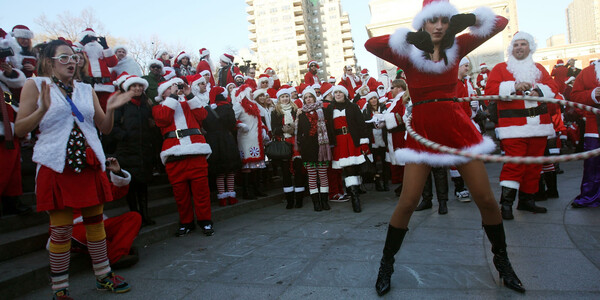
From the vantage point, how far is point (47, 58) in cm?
317

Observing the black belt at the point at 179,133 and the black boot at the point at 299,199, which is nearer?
the black belt at the point at 179,133

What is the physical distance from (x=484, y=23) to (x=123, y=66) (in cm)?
703

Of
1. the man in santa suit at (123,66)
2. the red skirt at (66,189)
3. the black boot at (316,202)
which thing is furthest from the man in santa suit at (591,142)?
the man in santa suit at (123,66)

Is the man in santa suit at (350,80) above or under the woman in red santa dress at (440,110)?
above

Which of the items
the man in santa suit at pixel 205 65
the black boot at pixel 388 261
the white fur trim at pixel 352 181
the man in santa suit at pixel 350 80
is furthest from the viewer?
the man in santa suit at pixel 350 80

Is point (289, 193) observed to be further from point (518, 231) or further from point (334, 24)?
point (334, 24)

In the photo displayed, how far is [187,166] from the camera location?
5.24m

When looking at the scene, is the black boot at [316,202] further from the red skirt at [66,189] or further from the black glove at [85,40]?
the black glove at [85,40]

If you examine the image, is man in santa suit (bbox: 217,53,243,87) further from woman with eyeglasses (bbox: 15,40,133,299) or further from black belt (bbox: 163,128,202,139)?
woman with eyeglasses (bbox: 15,40,133,299)

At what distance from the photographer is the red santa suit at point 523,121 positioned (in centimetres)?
497

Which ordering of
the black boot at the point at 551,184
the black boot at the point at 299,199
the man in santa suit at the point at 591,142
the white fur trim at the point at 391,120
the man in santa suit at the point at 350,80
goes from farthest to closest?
the man in santa suit at the point at 350,80 → the black boot at the point at 299,199 → the black boot at the point at 551,184 → the white fur trim at the point at 391,120 → the man in santa suit at the point at 591,142

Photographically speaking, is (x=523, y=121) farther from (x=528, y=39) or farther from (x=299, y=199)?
(x=299, y=199)

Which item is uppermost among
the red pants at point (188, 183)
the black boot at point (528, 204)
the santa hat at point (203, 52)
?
the santa hat at point (203, 52)

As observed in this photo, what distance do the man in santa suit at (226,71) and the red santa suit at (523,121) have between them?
738 cm
